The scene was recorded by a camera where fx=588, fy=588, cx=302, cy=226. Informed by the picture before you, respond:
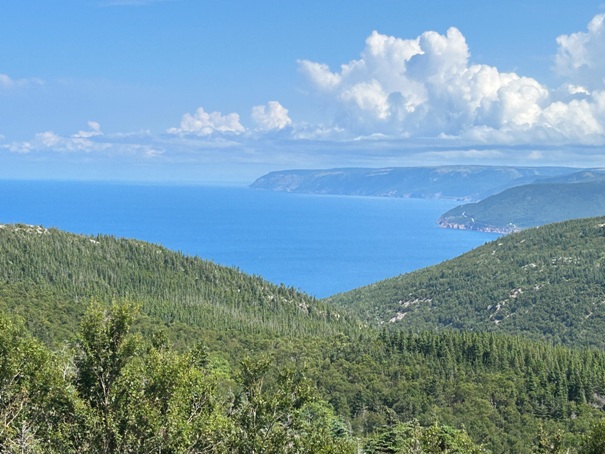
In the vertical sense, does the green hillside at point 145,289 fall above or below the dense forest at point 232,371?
above

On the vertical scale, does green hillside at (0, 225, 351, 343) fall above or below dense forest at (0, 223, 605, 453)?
above

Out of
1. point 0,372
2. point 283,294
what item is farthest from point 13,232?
point 0,372

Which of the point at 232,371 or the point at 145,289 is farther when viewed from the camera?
the point at 145,289

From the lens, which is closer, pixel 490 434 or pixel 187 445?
pixel 187 445

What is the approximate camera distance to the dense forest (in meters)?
23.3

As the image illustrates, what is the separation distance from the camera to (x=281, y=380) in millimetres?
26484

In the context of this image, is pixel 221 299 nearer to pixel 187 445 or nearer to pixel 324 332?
pixel 324 332

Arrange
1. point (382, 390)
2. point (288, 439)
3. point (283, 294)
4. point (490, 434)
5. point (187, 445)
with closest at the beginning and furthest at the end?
1. point (187, 445)
2. point (288, 439)
3. point (490, 434)
4. point (382, 390)
5. point (283, 294)

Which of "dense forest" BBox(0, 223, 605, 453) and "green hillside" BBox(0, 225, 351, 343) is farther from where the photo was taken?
"green hillside" BBox(0, 225, 351, 343)

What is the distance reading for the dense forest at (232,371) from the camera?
23.3 metres

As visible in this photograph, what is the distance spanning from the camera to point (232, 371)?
10412cm

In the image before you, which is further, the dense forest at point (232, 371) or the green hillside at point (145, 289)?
the green hillside at point (145, 289)

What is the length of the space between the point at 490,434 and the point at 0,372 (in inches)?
2918

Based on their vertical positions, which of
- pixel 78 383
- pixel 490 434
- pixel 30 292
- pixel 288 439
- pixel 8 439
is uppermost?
pixel 30 292
